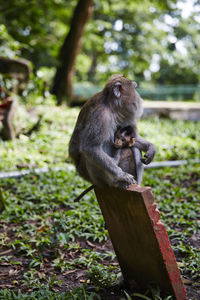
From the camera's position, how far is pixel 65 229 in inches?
173

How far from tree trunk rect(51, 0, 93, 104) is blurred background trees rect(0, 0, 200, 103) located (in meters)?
0.03

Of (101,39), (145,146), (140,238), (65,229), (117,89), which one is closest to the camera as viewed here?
(140,238)

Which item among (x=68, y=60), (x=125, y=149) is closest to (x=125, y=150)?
(x=125, y=149)

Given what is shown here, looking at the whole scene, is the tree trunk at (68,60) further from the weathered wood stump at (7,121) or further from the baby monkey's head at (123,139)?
the baby monkey's head at (123,139)

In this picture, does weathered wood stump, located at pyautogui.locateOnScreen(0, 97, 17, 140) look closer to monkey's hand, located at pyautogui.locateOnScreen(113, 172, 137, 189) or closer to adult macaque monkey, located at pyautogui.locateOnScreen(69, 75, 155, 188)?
adult macaque monkey, located at pyautogui.locateOnScreen(69, 75, 155, 188)

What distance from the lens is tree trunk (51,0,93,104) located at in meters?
12.6

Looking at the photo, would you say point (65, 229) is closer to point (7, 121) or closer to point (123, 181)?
point (123, 181)

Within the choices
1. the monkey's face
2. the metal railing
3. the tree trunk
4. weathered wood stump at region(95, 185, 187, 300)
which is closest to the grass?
weathered wood stump at region(95, 185, 187, 300)

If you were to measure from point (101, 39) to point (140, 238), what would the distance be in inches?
772

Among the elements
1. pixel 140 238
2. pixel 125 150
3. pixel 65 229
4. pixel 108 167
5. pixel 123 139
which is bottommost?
pixel 65 229

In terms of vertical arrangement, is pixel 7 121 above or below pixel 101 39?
below

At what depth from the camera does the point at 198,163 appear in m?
7.29

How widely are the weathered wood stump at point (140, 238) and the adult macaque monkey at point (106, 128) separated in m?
0.15

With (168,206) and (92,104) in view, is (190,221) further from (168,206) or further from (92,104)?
(92,104)
